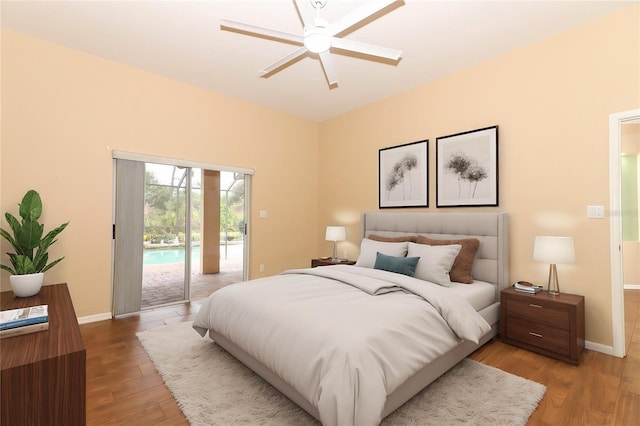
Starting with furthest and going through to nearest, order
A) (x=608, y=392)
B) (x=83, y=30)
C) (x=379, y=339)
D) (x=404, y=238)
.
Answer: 1. (x=404, y=238)
2. (x=83, y=30)
3. (x=608, y=392)
4. (x=379, y=339)

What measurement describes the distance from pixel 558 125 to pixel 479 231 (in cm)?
124

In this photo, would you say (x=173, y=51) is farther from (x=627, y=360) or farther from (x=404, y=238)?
(x=627, y=360)

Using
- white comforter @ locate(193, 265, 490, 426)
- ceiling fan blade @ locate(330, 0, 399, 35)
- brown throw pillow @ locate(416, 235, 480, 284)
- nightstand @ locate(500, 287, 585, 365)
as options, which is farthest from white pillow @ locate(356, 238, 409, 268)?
ceiling fan blade @ locate(330, 0, 399, 35)

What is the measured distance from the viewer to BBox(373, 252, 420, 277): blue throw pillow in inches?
116

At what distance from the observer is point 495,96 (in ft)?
10.8

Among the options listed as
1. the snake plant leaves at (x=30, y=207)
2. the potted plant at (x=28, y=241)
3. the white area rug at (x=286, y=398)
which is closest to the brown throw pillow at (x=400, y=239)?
the white area rug at (x=286, y=398)

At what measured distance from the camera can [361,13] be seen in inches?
72.6

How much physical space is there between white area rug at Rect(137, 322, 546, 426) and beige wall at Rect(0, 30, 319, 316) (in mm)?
1739

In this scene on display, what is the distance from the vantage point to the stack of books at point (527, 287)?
2.72 metres

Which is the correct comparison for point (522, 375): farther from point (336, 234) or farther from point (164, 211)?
point (164, 211)

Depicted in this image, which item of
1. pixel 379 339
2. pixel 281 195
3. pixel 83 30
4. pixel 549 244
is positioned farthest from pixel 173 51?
pixel 549 244

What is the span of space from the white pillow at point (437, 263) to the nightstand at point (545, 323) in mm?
546

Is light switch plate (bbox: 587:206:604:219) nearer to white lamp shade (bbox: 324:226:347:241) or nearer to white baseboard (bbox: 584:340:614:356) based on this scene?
white baseboard (bbox: 584:340:614:356)

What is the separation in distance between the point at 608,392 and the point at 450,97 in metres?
3.14
